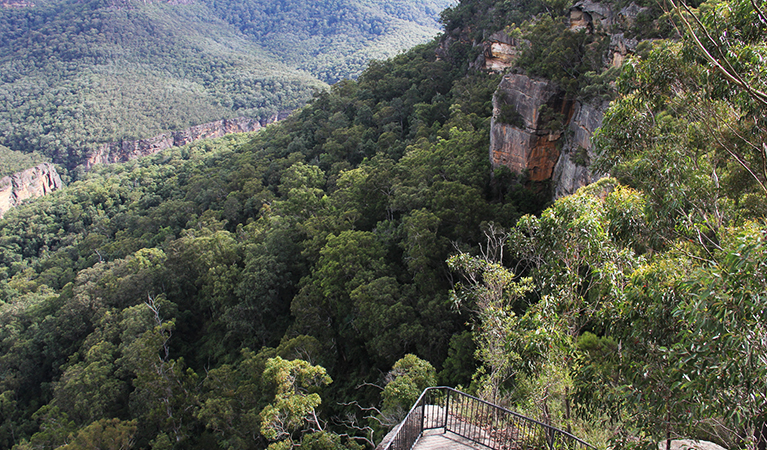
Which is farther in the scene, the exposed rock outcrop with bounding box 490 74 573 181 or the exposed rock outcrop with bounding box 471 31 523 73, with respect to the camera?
the exposed rock outcrop with bounding box 471 31 523 73

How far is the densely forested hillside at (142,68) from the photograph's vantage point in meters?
105

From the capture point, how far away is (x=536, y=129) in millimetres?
22656

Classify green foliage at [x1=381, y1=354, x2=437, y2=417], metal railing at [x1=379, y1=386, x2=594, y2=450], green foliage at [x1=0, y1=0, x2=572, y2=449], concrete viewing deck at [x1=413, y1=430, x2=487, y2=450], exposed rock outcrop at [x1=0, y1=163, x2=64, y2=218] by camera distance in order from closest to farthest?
metal railing at [x1=379, y1=386, x2=594, y2=450] → concrete viewing deck at [x1=413, y1=430, x2=487, y2=450] → green foliage at [x1=381, y1=354, x2=437, y2=417] → green foliage at [x1=0, y1=0, x2=572, y2=449] → exposed rock outcrop at [x1=0, y1=163, x2=64, y2=218]

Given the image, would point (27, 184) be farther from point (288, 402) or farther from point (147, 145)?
point (288, 402)

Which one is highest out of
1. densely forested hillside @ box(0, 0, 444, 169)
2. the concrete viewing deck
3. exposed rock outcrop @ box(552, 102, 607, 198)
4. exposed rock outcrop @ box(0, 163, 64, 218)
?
exposed rock outcrop @ box(552, 102, 607, 198)

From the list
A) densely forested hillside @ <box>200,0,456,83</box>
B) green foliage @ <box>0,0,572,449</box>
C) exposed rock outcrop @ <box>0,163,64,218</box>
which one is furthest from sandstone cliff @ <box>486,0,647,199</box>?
densely forested hillside @ <box>200,0,456,83</box>

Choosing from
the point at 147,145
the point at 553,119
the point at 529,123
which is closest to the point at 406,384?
the point at 529,123

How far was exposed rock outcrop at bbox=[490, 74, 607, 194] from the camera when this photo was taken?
68.9 ft

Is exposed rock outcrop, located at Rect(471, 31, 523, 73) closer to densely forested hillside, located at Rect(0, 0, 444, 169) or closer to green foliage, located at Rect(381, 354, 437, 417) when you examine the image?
green foliage, located at Rect(381, 354, 437, 417)

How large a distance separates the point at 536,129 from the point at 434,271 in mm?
9287

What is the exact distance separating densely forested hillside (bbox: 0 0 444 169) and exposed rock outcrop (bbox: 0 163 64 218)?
7.10m

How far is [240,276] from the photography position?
2819 cm

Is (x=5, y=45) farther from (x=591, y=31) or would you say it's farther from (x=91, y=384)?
(x=591, y=31)

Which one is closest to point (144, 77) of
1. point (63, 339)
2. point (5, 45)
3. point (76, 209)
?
point (5, 45)
